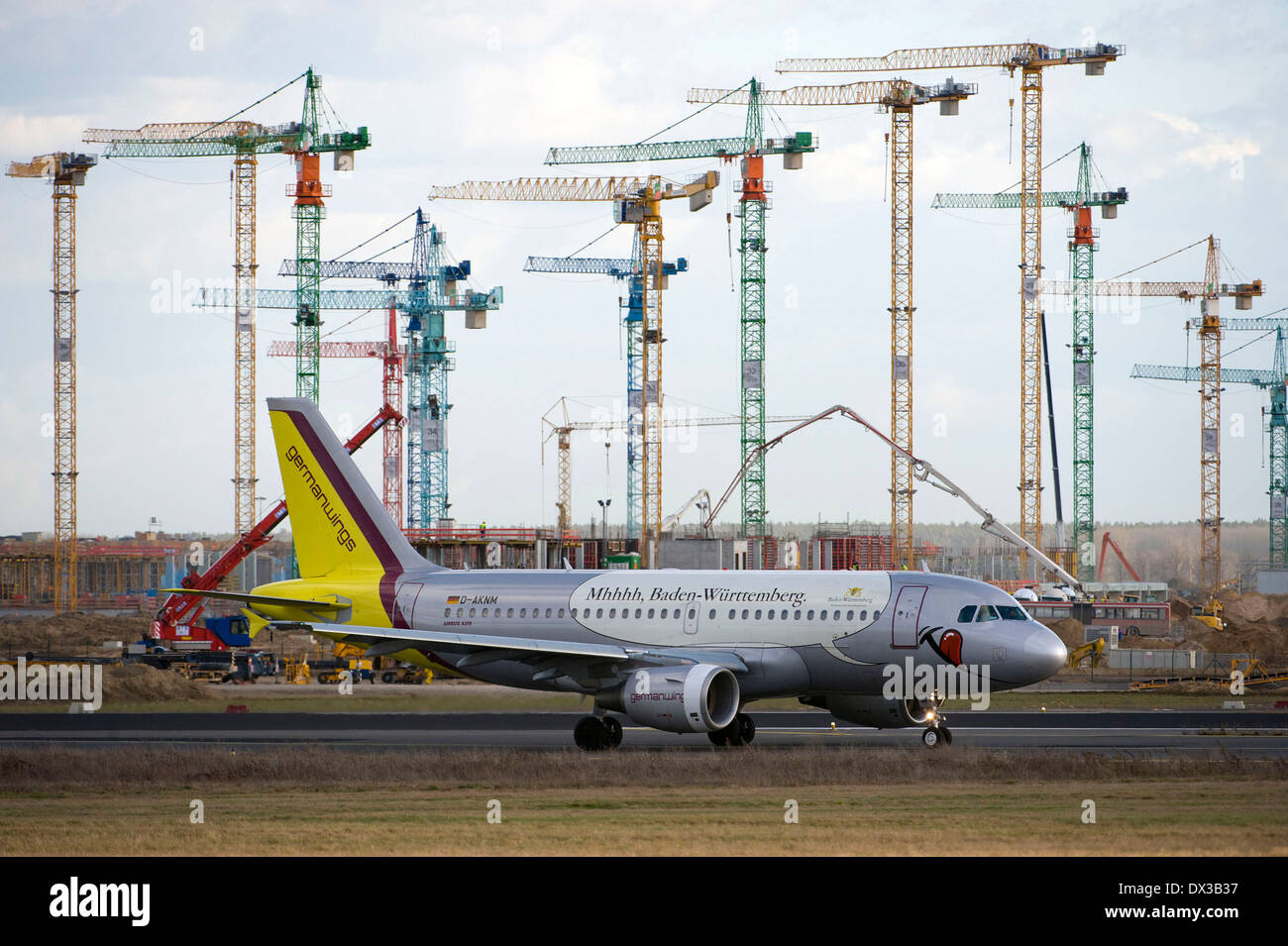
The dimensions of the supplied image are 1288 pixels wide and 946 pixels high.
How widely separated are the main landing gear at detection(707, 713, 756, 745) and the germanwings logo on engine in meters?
12.8

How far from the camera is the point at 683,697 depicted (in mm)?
35312

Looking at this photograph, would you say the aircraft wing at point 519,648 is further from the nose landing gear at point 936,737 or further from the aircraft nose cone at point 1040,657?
the aircraft nose cone at point 1040,657

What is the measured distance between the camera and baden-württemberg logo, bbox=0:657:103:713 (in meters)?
56.0

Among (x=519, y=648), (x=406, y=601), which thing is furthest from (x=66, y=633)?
(x=519, y=648)

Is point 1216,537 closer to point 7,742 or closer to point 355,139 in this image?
point 355,139

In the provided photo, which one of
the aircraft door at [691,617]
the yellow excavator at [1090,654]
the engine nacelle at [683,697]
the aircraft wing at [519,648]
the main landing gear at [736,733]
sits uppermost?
the aircraft door at [691,617]

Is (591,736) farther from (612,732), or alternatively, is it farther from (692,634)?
(692,634)

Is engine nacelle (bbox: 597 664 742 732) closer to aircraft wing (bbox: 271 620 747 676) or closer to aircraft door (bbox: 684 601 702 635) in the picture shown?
aircraft wing (bbox: 271 620 747 676)

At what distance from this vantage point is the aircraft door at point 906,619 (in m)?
37.0

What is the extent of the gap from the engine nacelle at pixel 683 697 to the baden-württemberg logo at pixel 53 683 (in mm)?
25473

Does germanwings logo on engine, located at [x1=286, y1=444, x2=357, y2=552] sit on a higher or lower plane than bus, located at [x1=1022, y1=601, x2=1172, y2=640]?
higher

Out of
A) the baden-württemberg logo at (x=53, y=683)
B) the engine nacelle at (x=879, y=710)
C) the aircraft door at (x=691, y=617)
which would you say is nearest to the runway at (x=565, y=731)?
the engine nacelle at (x=879, y=710)

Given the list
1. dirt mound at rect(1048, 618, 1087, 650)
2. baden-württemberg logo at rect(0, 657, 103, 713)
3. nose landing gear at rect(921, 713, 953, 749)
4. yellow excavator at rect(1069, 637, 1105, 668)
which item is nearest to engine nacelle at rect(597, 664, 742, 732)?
nose landing gear at rect(921, 713, 953, 749)
